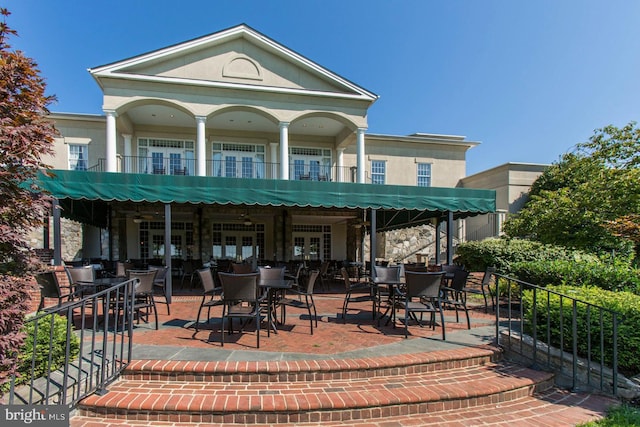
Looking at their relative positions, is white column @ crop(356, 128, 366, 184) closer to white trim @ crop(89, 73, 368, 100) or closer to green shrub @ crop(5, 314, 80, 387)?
white trim @ crop(89, 73, 368, 100)

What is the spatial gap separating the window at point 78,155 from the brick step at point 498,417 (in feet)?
54.0

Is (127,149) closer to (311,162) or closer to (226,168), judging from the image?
(226,168)

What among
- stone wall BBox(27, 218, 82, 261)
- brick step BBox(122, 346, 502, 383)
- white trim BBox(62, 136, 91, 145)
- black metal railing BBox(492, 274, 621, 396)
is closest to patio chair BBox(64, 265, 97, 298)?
brick step BBox(122, 346, 502, 383)

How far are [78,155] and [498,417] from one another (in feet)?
63.0

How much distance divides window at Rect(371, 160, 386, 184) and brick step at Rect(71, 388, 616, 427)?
637 inches

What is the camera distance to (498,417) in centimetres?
327

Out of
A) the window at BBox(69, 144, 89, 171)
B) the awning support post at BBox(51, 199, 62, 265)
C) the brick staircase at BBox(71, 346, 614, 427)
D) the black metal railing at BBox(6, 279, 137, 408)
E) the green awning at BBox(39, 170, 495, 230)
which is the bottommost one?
the brick staircase at BBox(71, 346, 614, 427)

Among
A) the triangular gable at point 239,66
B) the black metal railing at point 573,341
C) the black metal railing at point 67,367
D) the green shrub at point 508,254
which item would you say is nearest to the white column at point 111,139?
the triangular gable at point 239,66

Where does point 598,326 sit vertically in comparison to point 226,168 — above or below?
below

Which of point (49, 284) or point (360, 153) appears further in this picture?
point (360, 153)

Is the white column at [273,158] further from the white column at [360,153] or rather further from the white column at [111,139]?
the white column at [111,139]

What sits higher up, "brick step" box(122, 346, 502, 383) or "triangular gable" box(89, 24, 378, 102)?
"triangular gable" box(89, 24, 378, 102)

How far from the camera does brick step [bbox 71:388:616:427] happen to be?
3.04 metres

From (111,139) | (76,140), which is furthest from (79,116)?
(111,139)
